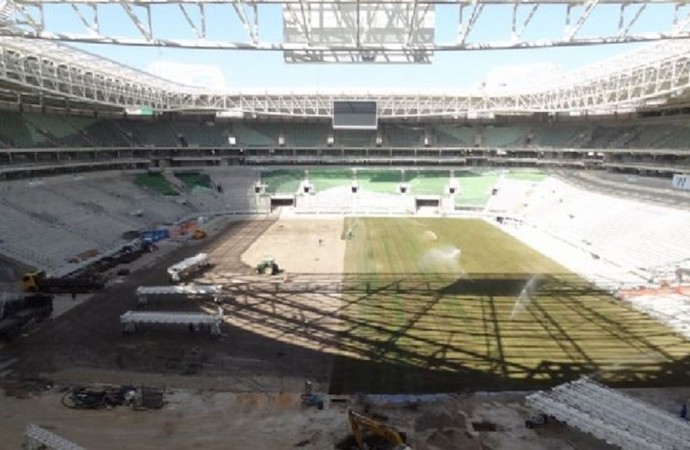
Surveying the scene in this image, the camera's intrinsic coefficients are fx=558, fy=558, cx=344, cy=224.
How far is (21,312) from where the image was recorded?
23.0 metres

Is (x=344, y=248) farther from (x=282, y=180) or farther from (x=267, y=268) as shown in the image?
(x=282, y=180)

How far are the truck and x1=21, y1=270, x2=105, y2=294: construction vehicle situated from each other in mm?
2729

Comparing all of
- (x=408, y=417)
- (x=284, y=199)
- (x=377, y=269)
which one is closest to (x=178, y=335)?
(x=408, y=417)

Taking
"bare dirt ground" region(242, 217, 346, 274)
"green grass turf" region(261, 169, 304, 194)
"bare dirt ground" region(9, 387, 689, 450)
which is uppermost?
"green grass turf" region(261, 169, 304, 194)

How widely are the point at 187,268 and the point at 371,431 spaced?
1928 cm

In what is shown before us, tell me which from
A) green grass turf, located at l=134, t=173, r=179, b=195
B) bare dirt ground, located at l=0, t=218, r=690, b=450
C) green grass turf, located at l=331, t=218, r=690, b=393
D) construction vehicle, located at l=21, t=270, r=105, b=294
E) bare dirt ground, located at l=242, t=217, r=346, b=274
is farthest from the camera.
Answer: green grass turf, located at l=134, t=173, r=179, b=195

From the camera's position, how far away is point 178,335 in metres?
21.4

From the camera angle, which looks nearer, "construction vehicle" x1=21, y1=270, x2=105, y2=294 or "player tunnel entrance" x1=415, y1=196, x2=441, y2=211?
"construction vehicle" x1=21, y1=270, x2=105, y2=294

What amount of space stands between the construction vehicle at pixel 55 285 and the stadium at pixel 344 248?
14 centimetres

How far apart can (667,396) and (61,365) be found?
61.9ft

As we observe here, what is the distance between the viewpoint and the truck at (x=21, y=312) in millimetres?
21047

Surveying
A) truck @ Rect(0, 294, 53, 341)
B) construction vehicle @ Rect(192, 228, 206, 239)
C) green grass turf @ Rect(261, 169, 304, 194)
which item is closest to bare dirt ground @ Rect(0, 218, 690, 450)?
truck @ Rect(0, 294, 53, 341)

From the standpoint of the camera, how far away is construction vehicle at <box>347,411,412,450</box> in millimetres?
13234

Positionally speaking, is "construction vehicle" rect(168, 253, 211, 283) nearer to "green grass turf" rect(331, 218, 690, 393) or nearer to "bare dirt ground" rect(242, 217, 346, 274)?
"bare dirt ground" rect(242, 217, 346, 274)
